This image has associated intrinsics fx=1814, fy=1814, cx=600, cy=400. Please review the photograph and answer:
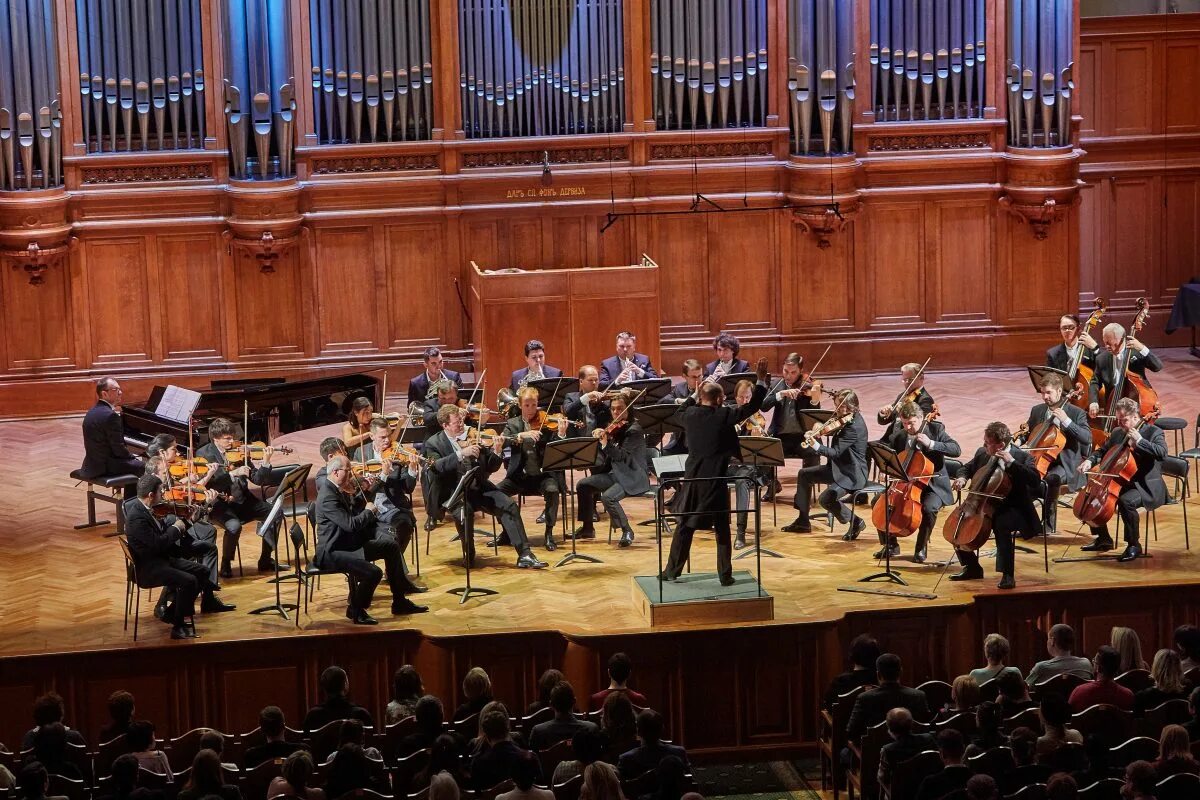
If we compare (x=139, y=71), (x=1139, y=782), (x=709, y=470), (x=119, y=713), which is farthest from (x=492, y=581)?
(x=139, y=71)

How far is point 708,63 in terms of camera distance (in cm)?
1658

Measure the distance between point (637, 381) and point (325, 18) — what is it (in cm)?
537

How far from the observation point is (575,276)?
15430 mm

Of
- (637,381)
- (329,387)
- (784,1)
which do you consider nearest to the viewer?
(637,381)

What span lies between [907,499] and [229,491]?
4387mm

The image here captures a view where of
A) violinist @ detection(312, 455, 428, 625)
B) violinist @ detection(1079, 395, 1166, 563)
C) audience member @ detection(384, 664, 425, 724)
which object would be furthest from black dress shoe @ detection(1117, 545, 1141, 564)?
audience member @ detection(384, 664, 425, 724)

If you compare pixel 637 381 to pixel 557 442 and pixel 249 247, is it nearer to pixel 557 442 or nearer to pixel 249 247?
pixel 557 442

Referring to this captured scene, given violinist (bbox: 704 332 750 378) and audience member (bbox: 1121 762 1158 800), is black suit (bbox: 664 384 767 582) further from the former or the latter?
audience member (bbox: 1121 762 1158 800)

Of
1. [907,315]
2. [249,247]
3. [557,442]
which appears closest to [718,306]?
[907,315]

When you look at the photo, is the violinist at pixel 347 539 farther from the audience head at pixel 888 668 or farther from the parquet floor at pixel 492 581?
the audience head at pixel 888 668

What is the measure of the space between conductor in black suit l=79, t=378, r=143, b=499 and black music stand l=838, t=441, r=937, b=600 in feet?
16.8

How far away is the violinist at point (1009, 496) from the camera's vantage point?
1104 centimetres

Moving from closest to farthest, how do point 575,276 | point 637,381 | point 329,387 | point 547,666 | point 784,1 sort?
point 547,666, point 637,381, point 329,387, point 575,276, point 784,1

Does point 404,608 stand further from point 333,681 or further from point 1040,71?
point 1040,71
